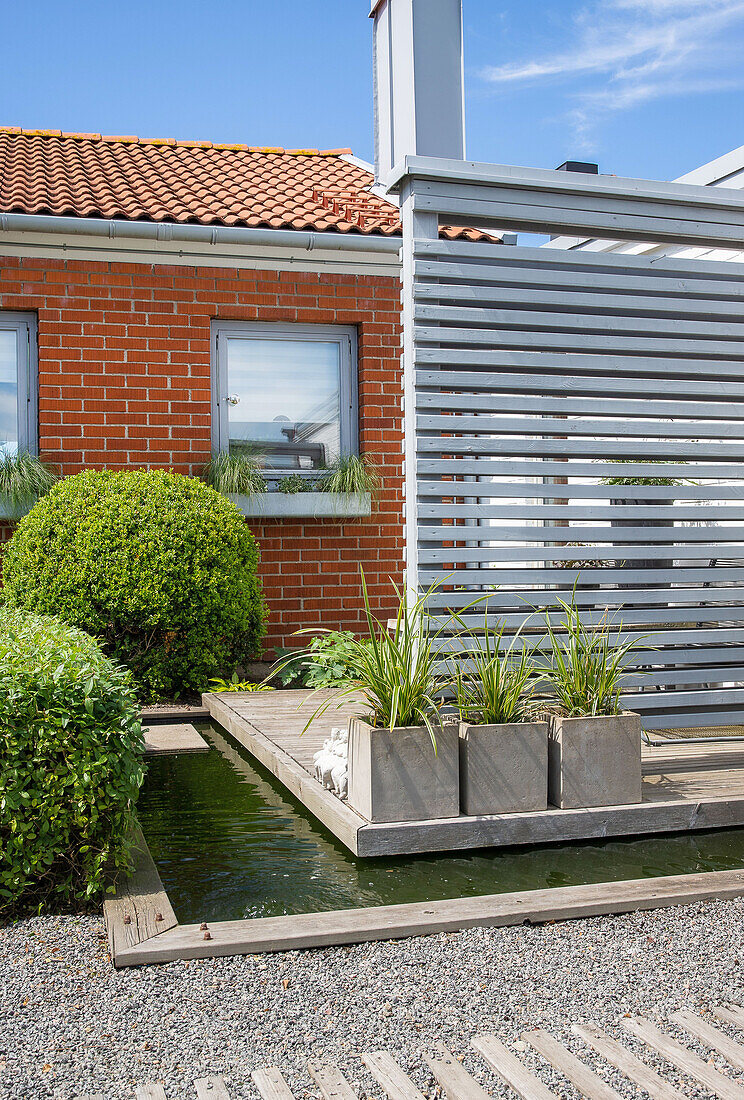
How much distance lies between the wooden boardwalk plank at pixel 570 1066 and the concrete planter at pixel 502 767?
128cm

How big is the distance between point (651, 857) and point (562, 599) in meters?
1.19

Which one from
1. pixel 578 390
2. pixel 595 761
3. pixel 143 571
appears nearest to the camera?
pixel 595 761

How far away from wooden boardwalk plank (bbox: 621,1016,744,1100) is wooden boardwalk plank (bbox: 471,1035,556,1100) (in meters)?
0.30

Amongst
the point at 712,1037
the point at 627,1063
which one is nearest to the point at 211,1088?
the point at 627,1063

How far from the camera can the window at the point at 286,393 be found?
26.9 feet

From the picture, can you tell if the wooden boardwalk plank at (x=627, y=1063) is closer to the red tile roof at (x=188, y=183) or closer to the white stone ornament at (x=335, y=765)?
the white stone ornament at (x=335, y=765)

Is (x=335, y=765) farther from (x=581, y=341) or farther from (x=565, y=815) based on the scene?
(x=581, y=341)

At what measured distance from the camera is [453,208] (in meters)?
3.99

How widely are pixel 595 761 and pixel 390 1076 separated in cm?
179

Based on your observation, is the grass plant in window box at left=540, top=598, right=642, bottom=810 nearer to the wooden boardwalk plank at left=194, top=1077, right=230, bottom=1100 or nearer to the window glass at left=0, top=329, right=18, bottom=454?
the wooden boardwalk plank at left=194, top=1077, right=230, bottom=1100

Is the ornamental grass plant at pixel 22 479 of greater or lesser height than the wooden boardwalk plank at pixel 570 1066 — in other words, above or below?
above

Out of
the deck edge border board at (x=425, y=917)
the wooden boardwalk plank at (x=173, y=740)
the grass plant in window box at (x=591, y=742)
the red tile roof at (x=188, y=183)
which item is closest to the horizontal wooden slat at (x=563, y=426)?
the grass plant in window box at (x=591, y=742)

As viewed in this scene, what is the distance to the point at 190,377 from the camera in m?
7.99

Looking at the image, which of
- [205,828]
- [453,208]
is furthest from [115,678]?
[453,208]
